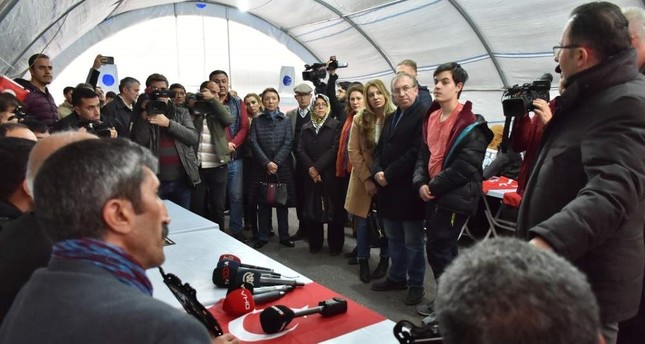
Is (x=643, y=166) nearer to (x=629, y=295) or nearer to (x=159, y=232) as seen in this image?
(x=629, y=295)

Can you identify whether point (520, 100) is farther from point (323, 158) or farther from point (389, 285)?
point (323, 158)

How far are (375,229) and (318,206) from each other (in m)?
0.64

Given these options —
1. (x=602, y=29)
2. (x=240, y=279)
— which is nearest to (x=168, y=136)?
(x=240, y=279)

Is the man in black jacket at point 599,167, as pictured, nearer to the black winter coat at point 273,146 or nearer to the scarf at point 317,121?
the scarf at point 317,121

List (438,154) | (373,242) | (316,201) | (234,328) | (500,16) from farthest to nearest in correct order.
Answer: (500,16) → (316,201) → (373,242) → (438,154) → (234,328)

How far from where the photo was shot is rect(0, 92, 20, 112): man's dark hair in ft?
9.46

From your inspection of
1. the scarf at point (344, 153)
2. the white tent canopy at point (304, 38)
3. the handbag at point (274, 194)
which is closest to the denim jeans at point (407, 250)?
the scarf at point (344, 153)

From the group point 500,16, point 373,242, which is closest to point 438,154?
point 373,242

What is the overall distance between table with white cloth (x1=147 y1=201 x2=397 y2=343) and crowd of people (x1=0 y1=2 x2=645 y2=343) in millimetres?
570

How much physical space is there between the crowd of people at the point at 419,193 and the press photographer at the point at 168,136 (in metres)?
0.01

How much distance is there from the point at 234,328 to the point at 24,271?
2.23 ft

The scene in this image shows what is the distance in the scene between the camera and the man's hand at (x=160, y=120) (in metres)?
A: 3.69

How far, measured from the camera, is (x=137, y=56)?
966 cm

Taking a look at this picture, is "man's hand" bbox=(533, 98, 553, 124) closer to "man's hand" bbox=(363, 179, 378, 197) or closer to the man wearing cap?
"man's hand" bbox=(363, 179, 378, 197)
